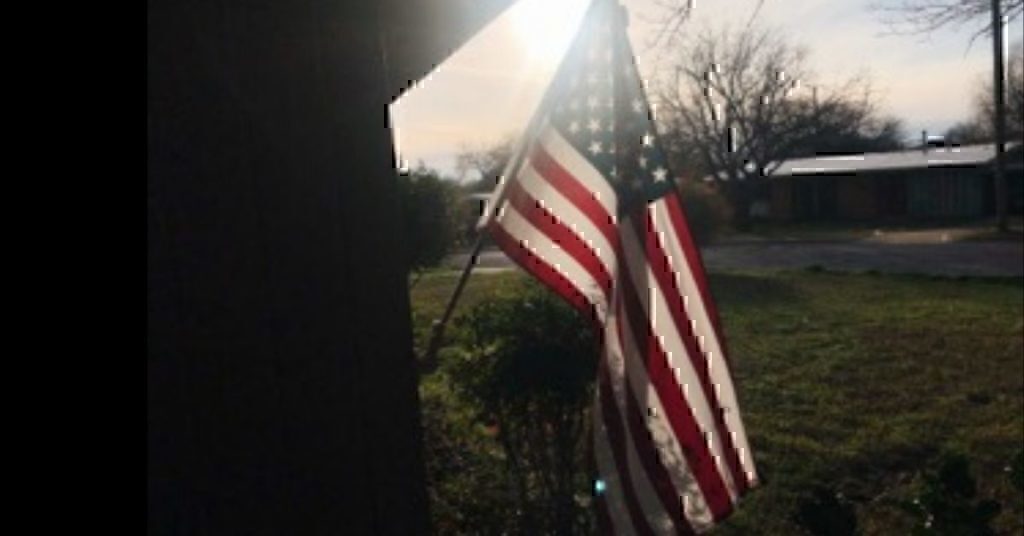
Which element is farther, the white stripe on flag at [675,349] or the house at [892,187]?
the house at [892,187]

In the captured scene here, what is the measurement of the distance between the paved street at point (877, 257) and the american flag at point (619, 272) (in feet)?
60.4

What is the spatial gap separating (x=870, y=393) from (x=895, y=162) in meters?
38.0

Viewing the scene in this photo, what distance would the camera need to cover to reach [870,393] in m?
10.1

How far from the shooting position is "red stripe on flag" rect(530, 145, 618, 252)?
3832 millimetres

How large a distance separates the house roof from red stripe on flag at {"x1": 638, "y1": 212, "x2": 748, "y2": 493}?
41.1m

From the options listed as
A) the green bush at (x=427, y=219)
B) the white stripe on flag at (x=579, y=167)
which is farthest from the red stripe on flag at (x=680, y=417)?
the green bush at (x=427, y=219)

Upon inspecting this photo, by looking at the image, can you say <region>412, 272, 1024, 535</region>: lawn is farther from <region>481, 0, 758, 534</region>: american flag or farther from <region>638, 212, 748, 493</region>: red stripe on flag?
<region>481, 0, 758, 534</region>: american flag

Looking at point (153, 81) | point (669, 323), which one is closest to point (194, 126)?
point (153, 81)

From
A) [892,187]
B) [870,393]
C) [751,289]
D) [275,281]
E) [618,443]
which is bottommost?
[870,393]

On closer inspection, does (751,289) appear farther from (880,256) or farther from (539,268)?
(539,268)

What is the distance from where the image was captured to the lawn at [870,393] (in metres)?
7.13

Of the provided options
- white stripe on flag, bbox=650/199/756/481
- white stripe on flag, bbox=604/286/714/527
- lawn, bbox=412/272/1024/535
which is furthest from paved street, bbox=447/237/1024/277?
white stripe on flag, bbox=604/286/714/527

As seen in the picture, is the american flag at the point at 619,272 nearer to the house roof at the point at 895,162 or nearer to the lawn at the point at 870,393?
the lawn at the point at 870,393

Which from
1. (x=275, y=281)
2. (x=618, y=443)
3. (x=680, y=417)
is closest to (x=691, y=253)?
(x=680, y=417)
